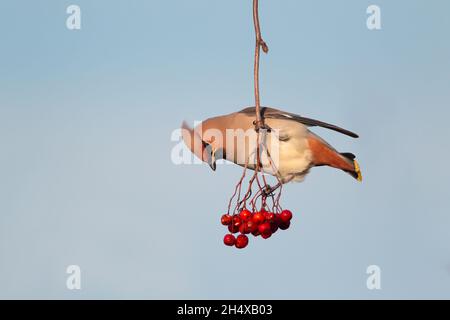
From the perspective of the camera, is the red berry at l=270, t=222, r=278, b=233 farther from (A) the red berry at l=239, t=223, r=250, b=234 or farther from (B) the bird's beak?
(B) the bird's beak

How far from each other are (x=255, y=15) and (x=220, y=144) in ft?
4.44

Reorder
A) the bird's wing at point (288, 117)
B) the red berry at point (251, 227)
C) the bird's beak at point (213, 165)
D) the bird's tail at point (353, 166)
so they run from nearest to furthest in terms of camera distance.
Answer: the red berry at point (251, 227) → the bird's beak at point (213, 165) → the bird's wing at point (288, 117) → the bird's tail at point (353, 166)

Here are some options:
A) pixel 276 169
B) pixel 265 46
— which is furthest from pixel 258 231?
pixel 276 169

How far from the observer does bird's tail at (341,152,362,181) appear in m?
3.70

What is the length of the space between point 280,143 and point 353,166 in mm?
389

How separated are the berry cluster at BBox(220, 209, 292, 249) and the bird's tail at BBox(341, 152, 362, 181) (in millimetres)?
991

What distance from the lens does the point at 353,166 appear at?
145 inches

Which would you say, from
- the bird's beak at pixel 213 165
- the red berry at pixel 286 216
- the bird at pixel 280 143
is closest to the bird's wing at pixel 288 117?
the bird at pixel 280 143

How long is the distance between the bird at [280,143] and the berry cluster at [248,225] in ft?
2.57

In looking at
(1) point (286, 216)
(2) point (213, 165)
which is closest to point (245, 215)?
(1) point (286, 216)

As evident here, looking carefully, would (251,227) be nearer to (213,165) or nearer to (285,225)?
(285,225)

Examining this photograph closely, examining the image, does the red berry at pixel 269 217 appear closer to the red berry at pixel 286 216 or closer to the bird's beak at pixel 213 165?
the red berry at pixel 286 216

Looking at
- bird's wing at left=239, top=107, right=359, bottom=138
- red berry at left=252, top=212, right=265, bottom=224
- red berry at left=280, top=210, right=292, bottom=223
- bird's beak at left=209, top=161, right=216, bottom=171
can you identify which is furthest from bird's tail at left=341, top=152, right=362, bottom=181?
red berry at left=252, top=212, right=265, bottom=224

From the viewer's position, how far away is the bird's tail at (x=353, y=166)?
3.70m
